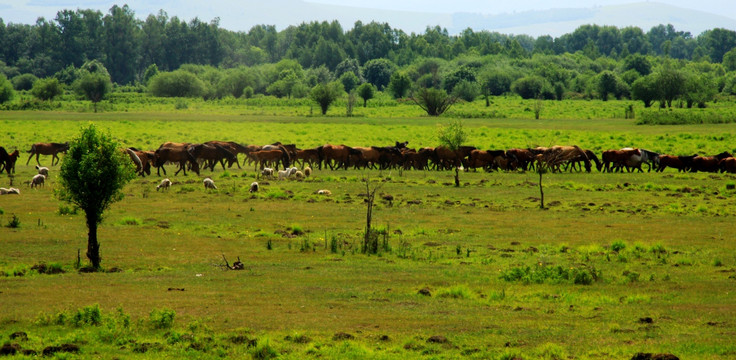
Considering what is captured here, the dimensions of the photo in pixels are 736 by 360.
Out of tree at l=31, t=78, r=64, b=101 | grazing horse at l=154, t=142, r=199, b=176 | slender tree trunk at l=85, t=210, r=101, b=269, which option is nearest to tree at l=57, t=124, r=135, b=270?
slender tree trunk at l=85, t=210, r=101, b=269

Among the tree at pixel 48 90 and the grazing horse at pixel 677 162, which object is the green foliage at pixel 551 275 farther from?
the tree at pixel 48 90

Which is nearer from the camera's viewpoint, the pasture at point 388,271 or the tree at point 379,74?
the pasture at point 388,271

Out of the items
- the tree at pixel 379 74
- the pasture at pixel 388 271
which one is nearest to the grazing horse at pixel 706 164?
the pasture at pixel 388 271

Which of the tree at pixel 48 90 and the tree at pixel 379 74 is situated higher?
the tree at pixel 379 74

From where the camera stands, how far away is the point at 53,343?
12.0 meters

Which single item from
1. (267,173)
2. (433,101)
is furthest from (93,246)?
(433,101)

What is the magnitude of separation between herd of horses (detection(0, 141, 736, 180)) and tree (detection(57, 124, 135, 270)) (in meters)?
21.0

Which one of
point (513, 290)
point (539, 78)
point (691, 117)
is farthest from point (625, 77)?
point (513, 290)

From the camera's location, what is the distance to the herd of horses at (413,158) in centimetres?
4053

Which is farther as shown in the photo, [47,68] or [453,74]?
[47,68]

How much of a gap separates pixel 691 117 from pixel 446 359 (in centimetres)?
6699

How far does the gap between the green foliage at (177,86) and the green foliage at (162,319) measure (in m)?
123

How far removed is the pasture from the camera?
1236 centimetres

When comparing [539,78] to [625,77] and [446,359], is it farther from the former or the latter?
[446,359]
